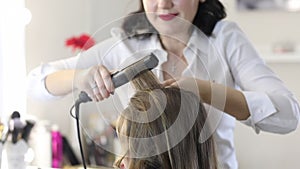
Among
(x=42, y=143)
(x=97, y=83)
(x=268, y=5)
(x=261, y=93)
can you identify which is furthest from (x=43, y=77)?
(x=268, y=5)

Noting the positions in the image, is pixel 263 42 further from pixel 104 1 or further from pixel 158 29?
pixel 158 29

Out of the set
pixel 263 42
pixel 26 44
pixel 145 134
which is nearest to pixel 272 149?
pixel 263 42

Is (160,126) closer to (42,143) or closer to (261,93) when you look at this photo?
(261,93)

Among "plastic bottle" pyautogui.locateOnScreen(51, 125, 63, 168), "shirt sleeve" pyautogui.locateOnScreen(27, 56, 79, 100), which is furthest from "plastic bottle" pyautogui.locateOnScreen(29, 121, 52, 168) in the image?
"shirt sleeve" pyautogui.locateOnScreen(27, 56, 79, 100)

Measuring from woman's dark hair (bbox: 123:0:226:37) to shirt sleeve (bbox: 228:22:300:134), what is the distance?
0.20 feet

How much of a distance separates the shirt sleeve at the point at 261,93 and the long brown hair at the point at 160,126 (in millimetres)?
153

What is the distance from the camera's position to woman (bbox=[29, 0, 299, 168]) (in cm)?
82

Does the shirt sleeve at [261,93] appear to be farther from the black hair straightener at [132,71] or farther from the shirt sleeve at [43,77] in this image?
the shirt sleeve at [43,77]

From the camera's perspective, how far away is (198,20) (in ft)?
3.27

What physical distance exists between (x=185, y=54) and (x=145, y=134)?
0.82 ft

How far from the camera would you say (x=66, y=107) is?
→ 1.69m

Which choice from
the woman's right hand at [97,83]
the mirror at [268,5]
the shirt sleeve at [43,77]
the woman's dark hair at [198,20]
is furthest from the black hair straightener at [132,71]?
the mirror at [268,5]

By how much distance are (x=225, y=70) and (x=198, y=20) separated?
120 millimetres

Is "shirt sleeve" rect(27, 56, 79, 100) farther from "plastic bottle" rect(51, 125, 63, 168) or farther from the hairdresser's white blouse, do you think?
"plastic bottle" rect(51, 125, 63, 168)
